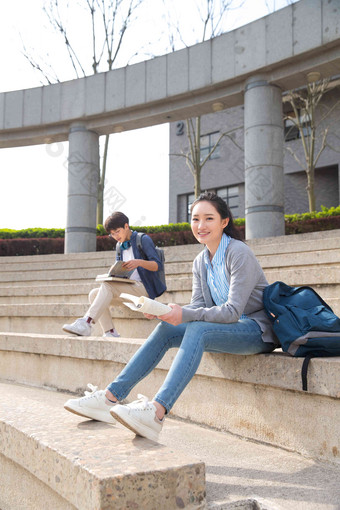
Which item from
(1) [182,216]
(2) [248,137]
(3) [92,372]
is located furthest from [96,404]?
(1) [182,216]

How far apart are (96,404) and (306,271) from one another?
2725 mm

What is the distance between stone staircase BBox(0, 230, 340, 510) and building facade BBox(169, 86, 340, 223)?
1561 centimetres

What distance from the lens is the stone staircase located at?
1.93 metres

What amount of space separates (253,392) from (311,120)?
16.6 meters

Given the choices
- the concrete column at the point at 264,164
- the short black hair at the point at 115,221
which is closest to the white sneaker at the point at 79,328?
the short black hair at the point at 115,221

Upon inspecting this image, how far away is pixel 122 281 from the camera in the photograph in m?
4.93

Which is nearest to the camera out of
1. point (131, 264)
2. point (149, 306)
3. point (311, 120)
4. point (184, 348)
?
point (149, 306)

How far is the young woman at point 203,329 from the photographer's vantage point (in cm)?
247

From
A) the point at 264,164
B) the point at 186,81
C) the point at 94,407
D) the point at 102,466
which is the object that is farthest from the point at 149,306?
the point at 186,81

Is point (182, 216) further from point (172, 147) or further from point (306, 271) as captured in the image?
point (306, 271)

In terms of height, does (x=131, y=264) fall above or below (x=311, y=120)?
below

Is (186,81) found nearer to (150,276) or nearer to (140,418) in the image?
(150,276)

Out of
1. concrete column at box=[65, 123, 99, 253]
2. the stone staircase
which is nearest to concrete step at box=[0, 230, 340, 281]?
the stone staircase

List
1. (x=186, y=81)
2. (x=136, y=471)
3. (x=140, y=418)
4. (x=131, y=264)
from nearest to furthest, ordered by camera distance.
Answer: (x=136, y=471)
(x=140, y=418)
(x=131, y=264)
(x=186, y=81)
